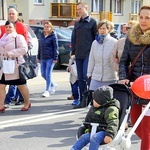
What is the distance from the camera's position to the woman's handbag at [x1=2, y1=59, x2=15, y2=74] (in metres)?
6.95

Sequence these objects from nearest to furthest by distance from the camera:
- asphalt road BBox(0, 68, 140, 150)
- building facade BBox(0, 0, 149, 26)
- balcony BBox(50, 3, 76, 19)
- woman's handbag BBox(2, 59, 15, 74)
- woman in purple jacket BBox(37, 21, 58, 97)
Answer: asphalt road BBox(0, 68, 140, 150), woman's handbag BBox(2, 59, 15, 74), woman in purple jacket BBox(37, 21, 58, 97), building facade BBox(0, 0, 149, 26), balcony BBox(50, 3, 76, 19)

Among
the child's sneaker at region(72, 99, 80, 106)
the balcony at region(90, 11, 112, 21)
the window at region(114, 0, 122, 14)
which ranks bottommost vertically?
the child's sneaker at region(72, 99, 80, 106)

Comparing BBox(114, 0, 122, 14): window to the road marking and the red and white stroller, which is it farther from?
the red and white stroller

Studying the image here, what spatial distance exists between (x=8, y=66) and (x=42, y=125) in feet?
4.10

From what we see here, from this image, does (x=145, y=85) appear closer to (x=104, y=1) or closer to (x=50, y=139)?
(x=50, y=139)

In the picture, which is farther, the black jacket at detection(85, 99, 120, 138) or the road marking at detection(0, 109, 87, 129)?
the road marking at detection(0, 109, 87, 129)

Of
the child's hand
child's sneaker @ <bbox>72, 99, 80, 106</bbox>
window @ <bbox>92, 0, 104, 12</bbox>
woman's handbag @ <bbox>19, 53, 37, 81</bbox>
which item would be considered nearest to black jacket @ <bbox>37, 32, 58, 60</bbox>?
child's sneaker @ <bbox>72, 99, 80, 106</bbox>

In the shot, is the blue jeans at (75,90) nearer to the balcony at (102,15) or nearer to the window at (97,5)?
the balcony at (102,15)

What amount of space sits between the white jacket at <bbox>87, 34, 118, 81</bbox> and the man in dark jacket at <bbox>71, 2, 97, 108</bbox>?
3.29 ft

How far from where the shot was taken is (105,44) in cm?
640

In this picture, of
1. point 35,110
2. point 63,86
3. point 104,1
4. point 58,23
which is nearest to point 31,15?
point 58,23

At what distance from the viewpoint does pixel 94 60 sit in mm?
6594

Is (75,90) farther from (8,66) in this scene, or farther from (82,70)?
(8,66)

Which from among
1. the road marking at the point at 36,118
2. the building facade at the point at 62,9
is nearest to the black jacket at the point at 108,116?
the road marking at the point at 36,118
